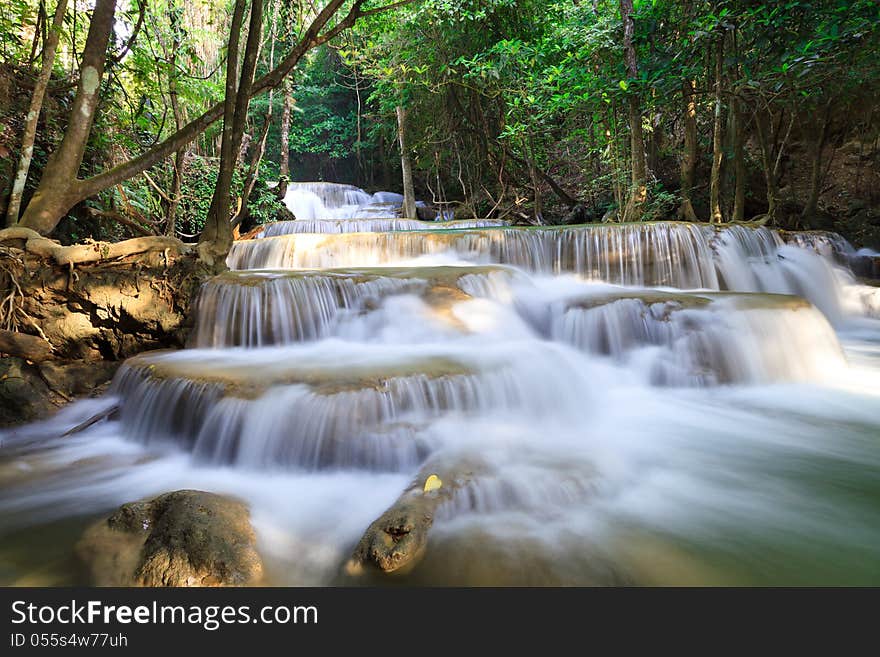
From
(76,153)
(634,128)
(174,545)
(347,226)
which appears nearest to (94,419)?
(174,545)

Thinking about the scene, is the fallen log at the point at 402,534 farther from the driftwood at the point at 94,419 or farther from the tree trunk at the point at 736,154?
the tree trunk at the point at 736,154

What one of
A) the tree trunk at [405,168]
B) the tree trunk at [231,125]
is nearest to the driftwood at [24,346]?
the tree trunk at [231,125]

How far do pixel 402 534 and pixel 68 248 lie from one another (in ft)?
14.3

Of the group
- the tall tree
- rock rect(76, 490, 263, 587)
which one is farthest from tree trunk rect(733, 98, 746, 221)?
rock rect(76, 490, 263, 587)

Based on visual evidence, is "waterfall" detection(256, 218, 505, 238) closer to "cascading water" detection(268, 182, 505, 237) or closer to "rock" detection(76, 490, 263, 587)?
"cascading water" detection(268, 182, 505, 237)

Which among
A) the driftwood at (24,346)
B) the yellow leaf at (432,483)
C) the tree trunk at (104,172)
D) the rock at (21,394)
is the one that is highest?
the tree trunk at (104,172)

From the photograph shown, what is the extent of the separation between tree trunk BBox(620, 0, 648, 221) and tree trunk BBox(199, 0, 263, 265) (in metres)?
6.33

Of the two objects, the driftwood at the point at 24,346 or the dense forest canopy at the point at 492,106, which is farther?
the dense forest canopy at the point at 492,106

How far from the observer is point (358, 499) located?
2689 millimetres

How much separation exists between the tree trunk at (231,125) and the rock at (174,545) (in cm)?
361

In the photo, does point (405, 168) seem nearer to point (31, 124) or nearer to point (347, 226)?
point (347, 226)

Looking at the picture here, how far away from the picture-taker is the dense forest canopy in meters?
5.01

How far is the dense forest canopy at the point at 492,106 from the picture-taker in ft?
16.4
